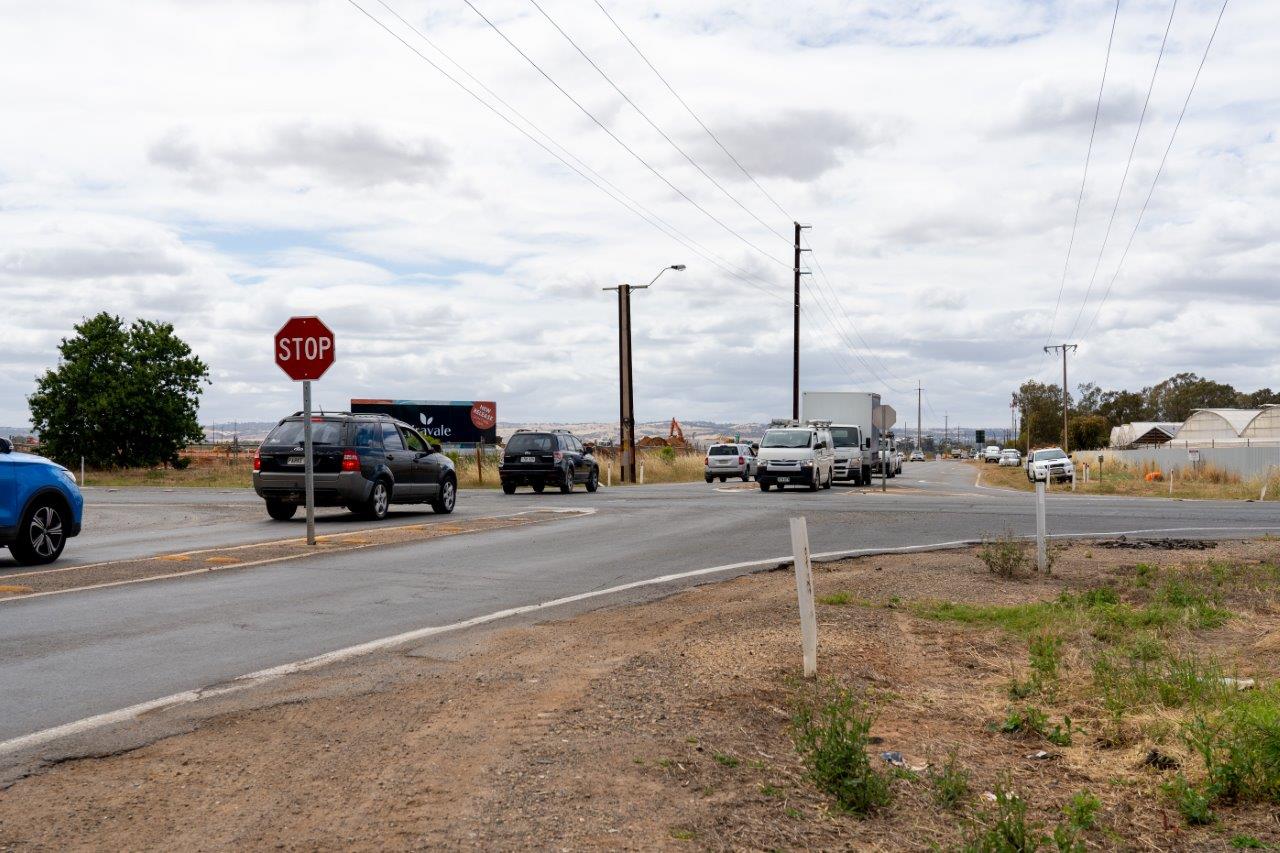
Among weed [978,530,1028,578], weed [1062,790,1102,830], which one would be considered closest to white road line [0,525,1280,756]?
weed [978,530,1028,578]

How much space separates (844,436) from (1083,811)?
39361 millimetres

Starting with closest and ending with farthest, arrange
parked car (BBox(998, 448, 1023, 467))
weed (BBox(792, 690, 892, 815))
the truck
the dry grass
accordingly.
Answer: weed (BBox(792, 690, 892, 815)) < the dry grass < the truck < parked car (BBox(998, 448, 1023, 467))

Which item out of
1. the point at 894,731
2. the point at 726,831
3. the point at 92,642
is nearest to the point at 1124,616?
the point at 894,731

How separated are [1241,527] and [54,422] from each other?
47.7 metres

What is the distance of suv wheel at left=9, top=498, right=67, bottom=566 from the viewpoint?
13656 millimetres

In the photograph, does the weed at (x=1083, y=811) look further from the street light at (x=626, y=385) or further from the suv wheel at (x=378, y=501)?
the street light at (x=626, y=385)

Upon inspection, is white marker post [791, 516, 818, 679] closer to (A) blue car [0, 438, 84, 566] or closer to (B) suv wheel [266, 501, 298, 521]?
(A) blue car [0, 438, 84, 566]

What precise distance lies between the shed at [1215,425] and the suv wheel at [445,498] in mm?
77667

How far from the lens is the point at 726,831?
4418 millimetres

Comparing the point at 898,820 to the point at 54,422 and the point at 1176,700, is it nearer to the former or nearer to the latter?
the point at 1176,700

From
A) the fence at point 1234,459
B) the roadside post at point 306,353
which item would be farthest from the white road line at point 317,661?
the fence at point 1234,459

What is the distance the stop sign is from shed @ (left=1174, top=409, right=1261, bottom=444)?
277 feet

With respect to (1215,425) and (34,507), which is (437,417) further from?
(1215,425)

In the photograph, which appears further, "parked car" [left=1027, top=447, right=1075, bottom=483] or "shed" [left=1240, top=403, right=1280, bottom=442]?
"shed" [left=1240, top=403, right=1280, bottom=442]
